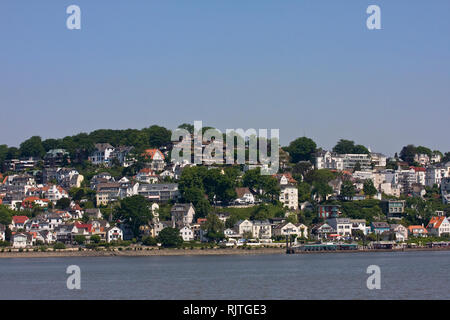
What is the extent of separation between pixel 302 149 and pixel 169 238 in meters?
43.9

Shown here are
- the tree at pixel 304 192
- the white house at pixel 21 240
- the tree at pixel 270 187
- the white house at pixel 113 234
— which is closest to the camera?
the white house at pixel 21 240

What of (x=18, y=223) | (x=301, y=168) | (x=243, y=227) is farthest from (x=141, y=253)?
(x=301, y=168)

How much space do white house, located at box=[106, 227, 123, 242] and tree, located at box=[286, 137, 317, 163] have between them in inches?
1675

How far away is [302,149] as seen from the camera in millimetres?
124688

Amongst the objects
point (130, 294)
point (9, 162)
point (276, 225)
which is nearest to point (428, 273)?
point (130, 294)

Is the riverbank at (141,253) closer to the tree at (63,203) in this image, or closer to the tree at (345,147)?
the tree at (63,203)

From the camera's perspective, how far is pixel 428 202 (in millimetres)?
104312

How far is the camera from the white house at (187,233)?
294 ft

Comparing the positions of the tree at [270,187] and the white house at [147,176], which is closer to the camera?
the tree at [270,187]

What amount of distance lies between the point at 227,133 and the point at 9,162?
38479mm

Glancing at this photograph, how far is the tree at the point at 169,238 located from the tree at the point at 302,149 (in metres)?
42.4

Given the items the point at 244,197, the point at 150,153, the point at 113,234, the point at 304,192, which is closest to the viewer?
the point at 113,234

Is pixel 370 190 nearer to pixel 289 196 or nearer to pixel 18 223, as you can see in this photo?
pixel 289 196

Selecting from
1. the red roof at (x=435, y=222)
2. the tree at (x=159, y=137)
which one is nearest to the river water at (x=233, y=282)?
the red roof at (x=435, y=222)
